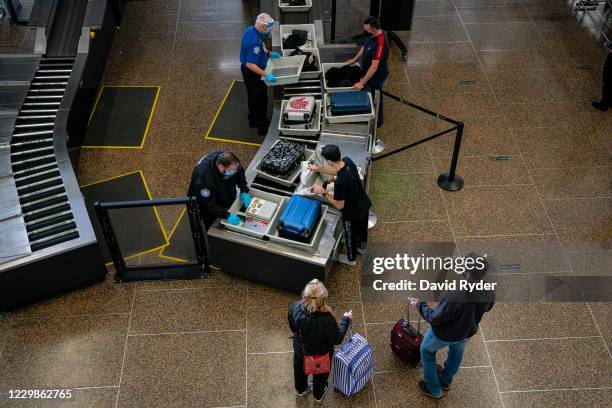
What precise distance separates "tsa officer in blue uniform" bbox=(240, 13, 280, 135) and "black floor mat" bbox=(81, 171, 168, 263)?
183cm

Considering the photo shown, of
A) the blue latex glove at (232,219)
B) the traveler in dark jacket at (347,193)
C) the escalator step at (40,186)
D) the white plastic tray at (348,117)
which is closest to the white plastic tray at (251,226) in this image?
the blue latex glove at (232,219)

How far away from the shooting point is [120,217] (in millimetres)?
6238

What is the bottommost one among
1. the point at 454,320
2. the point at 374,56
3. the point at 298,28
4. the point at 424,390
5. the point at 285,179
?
the point at 424,390

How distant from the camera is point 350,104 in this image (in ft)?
24.3

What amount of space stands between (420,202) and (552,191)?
1.71 metres

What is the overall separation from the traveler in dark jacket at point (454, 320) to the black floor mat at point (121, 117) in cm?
505

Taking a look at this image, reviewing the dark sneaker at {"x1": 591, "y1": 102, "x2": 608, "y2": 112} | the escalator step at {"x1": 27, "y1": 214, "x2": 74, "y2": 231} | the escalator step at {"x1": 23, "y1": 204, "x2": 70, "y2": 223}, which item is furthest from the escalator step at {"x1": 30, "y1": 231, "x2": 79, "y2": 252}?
the dark sneaker at {"x1": 591, "y1": 102, "x2": 608, "y2": 112}

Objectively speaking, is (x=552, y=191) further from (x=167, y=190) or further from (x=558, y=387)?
(x=167, y=190)

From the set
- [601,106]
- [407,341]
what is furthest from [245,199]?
[601,106]

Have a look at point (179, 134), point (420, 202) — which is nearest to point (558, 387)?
point (420, 202)

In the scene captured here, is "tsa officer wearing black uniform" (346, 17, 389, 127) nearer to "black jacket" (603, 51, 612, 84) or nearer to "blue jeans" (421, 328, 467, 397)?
"black jacket" (603, 51, 612, 84)

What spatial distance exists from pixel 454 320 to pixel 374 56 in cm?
409

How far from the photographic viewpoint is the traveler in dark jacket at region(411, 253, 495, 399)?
4.61 meters

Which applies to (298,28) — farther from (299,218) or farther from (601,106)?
(601,106)
